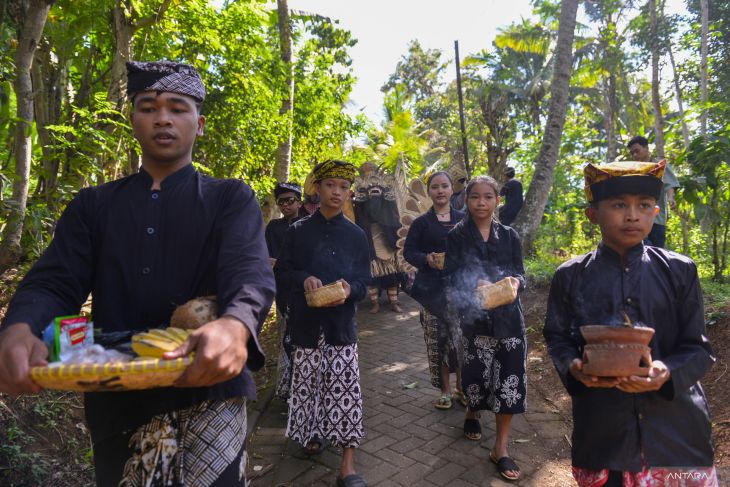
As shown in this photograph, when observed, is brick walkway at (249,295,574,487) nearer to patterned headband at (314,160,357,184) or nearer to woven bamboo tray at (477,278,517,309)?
woven bamboo tray at (477,278,517,309)

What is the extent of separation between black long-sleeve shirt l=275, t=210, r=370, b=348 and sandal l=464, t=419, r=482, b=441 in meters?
1.33

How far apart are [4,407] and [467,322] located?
11.4ft

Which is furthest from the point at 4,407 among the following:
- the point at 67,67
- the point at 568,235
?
the point at 568,235

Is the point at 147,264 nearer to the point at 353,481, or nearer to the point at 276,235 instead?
the point at 353,481

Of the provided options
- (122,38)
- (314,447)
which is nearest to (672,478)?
(314,447)

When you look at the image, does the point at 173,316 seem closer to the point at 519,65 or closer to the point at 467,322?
the point at 467,322

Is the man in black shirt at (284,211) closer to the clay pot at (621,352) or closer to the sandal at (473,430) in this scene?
the sandal at (473,430)

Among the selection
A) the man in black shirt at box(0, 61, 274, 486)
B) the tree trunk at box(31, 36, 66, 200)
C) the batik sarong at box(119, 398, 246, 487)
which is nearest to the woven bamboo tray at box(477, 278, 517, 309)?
the man in black shirt at box(0, 61, 274, 486)

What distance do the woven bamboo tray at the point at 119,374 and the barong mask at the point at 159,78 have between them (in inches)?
Result: 41.3

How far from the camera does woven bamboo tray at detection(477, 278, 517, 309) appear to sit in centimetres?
353

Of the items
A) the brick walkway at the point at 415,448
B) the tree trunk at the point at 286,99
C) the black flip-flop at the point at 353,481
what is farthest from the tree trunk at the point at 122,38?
the black flip-flop at the point at 353,481

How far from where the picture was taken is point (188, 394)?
1.74 meters

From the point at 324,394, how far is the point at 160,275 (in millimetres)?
2409

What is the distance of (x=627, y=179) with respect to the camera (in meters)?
2.18
